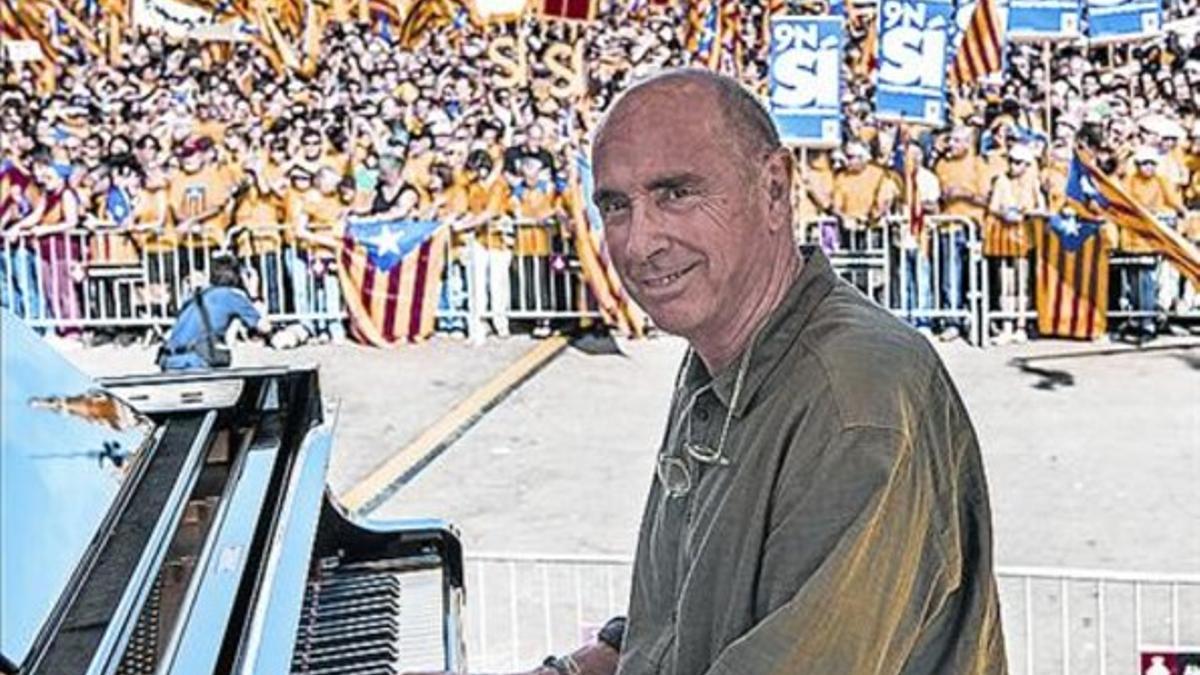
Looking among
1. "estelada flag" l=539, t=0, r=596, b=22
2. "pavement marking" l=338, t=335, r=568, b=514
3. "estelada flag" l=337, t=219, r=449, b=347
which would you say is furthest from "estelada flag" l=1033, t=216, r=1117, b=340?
"estelada flag" l=337, t=219, r=449, b=347

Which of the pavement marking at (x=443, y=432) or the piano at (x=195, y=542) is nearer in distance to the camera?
the piano at (x=195, y=542)

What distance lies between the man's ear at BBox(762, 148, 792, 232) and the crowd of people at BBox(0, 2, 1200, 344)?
5.78 m

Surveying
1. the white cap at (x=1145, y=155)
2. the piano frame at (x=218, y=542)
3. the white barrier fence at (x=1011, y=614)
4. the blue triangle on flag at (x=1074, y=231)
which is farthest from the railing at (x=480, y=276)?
the piano frame at (x=218, y=542)

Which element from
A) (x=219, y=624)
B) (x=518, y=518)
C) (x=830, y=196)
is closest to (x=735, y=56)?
(x=830, y=196)

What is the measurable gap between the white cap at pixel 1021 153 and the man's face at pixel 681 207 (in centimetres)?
630

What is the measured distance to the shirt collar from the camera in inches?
51.0

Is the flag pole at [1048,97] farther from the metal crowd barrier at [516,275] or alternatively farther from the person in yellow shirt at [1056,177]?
the metal crowd barrier at [516,275]

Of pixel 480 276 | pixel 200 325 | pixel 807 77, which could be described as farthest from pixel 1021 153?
pixel 200 325

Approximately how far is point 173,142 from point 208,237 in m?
1.05

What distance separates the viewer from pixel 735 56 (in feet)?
28.3

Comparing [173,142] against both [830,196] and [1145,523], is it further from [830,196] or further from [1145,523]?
[1145,523]

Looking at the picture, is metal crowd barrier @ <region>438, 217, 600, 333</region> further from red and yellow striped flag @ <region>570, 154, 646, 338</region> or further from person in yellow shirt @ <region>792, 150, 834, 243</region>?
person in yellow shirt @ <region>792, 150, 834, 243</region>

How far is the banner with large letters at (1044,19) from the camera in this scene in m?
7.63

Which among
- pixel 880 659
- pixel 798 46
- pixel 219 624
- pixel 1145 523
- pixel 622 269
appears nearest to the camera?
pixel 880 659
